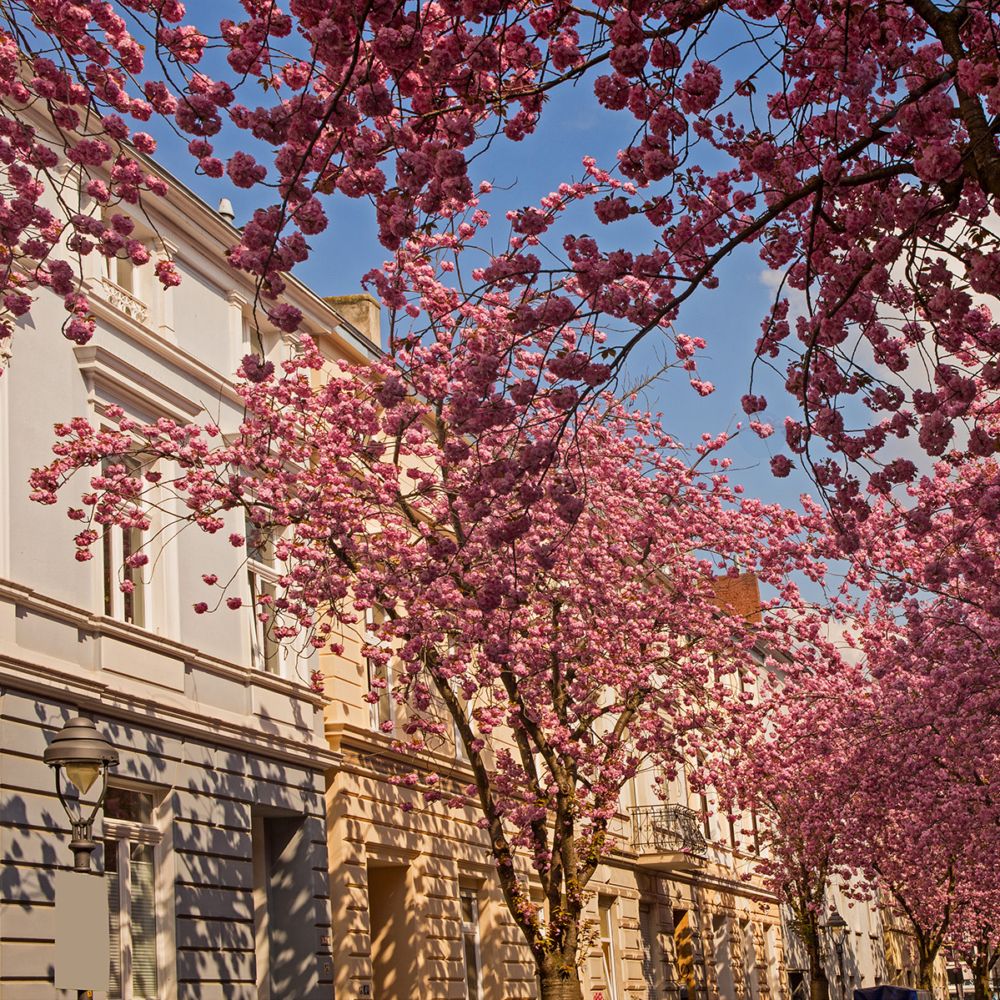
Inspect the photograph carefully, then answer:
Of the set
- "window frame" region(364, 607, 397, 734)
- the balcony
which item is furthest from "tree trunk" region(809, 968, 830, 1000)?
"window frame" region(364, 607, 397, 734)

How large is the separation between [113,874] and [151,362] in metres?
5.87

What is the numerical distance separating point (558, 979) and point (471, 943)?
22.6 feet

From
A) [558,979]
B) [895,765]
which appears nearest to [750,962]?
[895,765]

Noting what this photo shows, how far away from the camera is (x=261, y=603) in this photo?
746 inches

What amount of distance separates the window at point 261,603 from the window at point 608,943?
13.4 meters

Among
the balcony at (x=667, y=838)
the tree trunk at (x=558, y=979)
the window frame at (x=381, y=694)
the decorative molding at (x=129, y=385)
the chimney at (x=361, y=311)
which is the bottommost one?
the tree trunk at (x=558, y=979)

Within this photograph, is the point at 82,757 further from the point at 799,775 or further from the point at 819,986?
the point at 819,986

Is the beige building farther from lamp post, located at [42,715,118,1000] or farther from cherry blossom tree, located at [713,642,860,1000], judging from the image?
lamp post, located at [42,715,118,1000]

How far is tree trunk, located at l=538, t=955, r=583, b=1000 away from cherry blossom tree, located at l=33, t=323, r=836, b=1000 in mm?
25

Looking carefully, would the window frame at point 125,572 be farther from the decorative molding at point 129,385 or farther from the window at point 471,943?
the window at point 471,943

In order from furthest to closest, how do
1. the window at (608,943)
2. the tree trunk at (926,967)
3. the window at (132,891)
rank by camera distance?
the tree trunk at (926,967), the window at (608,943), the window at (132,891)

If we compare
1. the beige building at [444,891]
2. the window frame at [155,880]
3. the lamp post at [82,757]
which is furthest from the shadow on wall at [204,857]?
the lamp post at [82,757]

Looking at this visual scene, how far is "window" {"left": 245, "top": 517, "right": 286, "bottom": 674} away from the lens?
19250 mm

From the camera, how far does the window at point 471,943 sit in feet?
80.3
